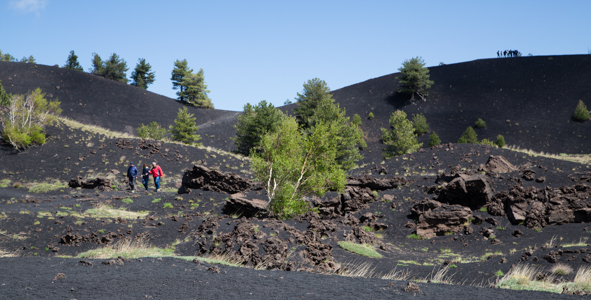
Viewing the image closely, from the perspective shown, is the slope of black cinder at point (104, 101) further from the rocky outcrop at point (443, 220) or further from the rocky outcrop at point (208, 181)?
the rocky outcrop at point (443, 220)

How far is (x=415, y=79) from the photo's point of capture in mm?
55219

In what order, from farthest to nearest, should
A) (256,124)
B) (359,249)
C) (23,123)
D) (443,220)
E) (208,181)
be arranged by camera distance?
(256,124)
(23,123)
(208,181)
(443,220)
(359,249)

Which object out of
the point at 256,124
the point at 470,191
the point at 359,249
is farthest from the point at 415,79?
the point at 359,249

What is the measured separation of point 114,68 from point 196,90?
16.7 meters

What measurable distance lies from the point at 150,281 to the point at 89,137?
25.5 meters

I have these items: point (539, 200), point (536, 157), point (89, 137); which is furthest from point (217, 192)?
point (536, 157)

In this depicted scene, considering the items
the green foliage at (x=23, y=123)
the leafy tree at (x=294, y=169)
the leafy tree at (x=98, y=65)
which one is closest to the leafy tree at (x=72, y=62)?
the leafy tree at (x=98, y=65)

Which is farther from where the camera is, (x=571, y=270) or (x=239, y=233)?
(x=239, y=233)

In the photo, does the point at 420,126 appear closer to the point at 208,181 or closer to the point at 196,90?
the point at 208,181

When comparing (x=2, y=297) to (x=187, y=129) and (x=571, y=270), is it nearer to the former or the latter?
(x=571, y=270)

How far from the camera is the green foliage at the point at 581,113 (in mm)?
42312

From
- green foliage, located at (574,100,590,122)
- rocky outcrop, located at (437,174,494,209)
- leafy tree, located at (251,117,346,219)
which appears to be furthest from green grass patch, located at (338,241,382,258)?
green foliage, located at (574,100,590,122)

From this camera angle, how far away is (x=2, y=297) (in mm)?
4453

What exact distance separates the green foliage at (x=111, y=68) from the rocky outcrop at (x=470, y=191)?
65632 millimetres
